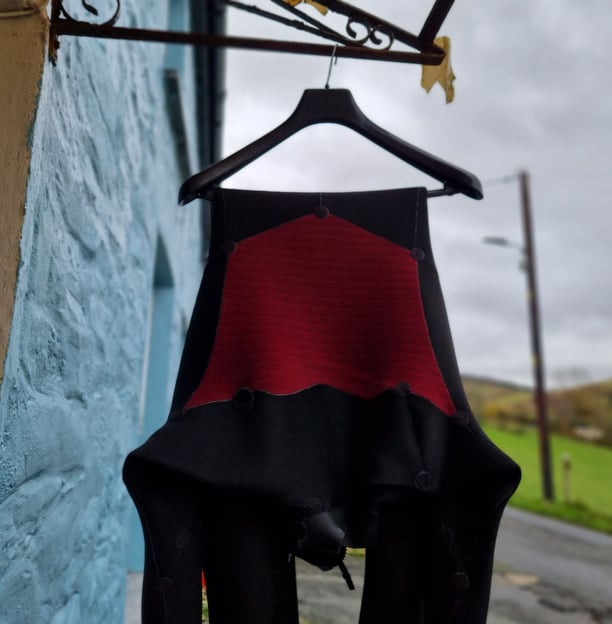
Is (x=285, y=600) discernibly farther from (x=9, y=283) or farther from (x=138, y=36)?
(x=138, y=36)

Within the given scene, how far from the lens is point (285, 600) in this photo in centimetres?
105

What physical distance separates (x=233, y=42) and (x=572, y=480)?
1820cm

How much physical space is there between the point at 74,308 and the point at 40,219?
1.13 feet

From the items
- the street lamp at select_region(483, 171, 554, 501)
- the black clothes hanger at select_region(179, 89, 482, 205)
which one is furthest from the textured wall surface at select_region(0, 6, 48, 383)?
the street lamp at select_region(483, 171, 554, 501)

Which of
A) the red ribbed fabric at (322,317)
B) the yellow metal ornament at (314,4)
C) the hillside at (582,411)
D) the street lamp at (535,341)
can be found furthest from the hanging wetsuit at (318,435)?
the hillside at (582,411)

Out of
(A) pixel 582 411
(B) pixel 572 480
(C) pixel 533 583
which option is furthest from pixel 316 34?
(A) pixel 582 411

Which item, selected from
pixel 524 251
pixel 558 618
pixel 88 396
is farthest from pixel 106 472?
pixel 524 251

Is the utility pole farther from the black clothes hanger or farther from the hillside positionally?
the black clothes hanger

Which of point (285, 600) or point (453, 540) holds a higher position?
point (453, 540)

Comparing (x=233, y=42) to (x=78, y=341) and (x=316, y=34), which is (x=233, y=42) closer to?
(x=316, y=34)

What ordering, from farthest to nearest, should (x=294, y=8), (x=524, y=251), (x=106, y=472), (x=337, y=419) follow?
(x=524, y=251) → (x=106, y=472) → (x=294, y=8) → (x=337, y=419)

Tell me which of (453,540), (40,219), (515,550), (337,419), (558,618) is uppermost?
(40,219)

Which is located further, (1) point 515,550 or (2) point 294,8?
(1) point 515,550

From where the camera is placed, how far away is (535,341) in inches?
482
